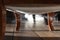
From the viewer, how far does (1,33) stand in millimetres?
688

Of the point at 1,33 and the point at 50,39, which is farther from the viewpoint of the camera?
the point at 50,39

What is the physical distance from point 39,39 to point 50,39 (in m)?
0.08

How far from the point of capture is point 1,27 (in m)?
0.69
